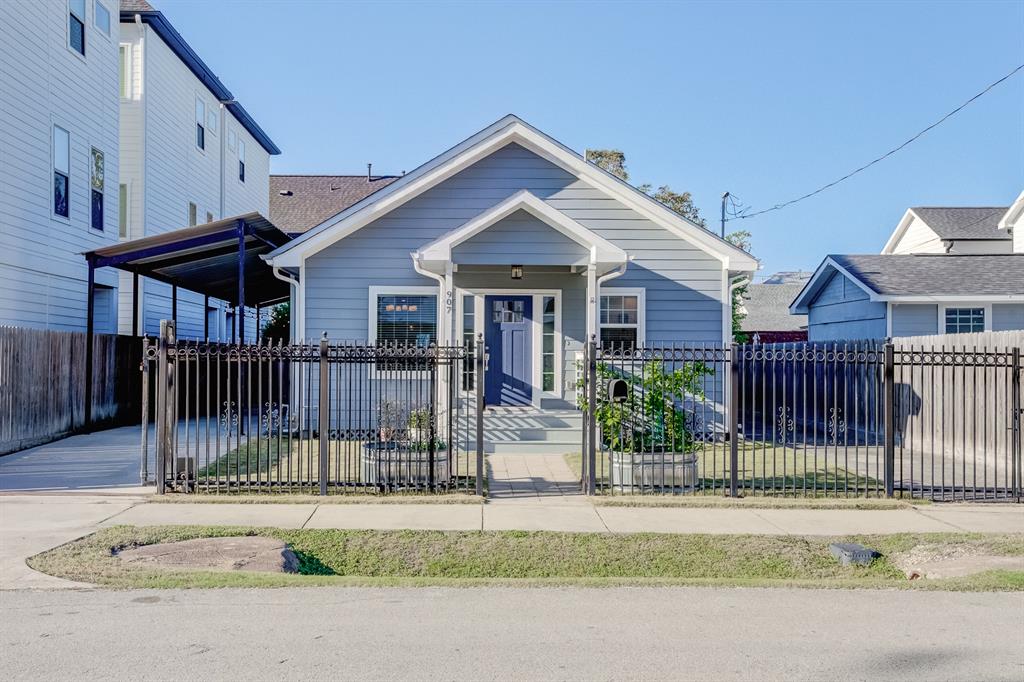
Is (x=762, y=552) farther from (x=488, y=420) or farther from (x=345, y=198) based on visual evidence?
(x=345, y=198)

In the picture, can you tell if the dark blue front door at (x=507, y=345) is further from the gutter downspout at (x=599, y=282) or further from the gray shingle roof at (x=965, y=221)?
the gray shingle roof at (x=965, y=221)

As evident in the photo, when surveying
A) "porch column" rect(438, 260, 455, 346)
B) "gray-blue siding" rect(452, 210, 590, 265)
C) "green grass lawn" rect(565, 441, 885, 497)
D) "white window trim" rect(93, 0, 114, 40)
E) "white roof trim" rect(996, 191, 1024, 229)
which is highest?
"white window trim" rect(93, 0, 114, 40)

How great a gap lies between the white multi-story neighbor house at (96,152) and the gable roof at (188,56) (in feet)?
0.16

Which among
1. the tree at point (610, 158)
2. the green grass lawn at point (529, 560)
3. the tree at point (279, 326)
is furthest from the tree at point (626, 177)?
the green grass lawn at point (529, 560)

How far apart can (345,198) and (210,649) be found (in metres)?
28.8

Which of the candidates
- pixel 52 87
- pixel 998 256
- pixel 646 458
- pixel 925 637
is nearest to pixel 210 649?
pixel 925 637

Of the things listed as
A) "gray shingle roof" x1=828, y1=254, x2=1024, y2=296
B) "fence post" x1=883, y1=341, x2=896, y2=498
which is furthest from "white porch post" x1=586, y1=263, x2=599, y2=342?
"gray shingle roof" x1=828, y1=254, x2=1024, y2=296

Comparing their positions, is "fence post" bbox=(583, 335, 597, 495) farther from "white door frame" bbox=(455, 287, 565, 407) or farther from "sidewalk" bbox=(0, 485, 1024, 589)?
"white door frame" bbox=(455, 287, 565, 407)

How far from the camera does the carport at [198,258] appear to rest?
1549cm

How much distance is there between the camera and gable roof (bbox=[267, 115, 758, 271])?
612 inches

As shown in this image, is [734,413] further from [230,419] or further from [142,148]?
[142,148]

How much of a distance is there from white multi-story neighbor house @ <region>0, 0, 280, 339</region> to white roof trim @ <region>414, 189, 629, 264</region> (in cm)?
707

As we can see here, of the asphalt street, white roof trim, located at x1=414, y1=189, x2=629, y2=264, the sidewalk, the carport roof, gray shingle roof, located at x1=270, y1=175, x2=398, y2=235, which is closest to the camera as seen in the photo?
the asphalt street

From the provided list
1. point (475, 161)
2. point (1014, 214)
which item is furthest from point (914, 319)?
point (475, 161)
